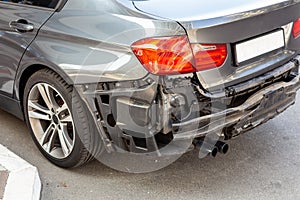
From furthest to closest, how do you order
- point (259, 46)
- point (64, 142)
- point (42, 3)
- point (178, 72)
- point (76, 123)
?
point (64, 142) < point (42, 3) < point (76, 123) < point (259, 46) < point (178, 72)

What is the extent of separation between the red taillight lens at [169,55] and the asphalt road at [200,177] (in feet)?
3.05

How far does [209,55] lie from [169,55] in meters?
0.24

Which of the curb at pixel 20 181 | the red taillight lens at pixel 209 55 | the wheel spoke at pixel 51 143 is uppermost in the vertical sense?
the red taillight lens at pixel 209 55

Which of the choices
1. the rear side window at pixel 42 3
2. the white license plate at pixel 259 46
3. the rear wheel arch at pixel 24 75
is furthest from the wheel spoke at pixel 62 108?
the white license plate at pixel 259 46

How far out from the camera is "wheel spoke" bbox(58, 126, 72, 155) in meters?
3.06

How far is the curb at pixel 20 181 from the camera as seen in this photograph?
8.64ft

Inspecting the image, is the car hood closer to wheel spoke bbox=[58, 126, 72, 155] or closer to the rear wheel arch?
the rear wheel arch

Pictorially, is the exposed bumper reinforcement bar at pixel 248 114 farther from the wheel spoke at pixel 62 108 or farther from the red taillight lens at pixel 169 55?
the wheel spoke at pixel 62 108

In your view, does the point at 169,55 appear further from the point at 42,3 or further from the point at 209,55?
the point at 42,3

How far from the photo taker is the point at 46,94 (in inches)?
121

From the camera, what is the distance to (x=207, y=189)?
292 centimetres

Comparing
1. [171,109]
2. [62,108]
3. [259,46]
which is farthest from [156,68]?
[62,108]

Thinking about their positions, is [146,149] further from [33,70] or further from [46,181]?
[33,70]

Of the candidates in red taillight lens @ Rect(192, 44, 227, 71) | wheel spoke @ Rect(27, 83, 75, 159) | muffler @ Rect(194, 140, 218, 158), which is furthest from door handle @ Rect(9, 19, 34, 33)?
muffler @ Rect(194, 140, 218, 158)
